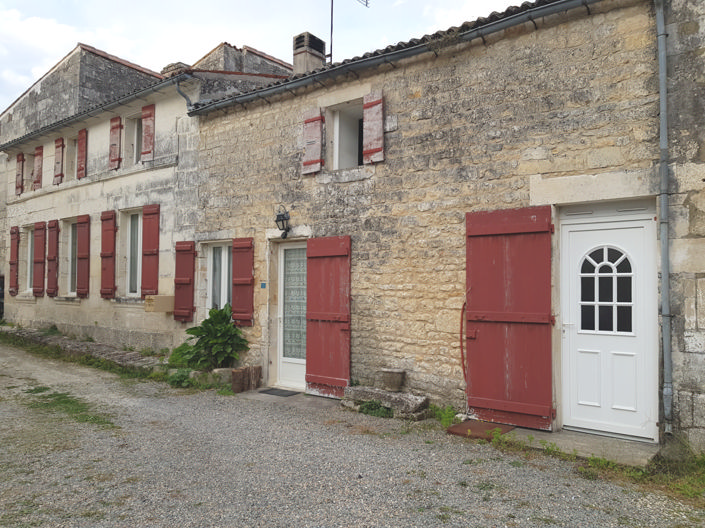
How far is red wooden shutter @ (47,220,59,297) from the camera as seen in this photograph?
11.8 meters

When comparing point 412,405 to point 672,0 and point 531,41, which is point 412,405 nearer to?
point 531,41

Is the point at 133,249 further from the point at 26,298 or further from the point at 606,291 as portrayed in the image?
the point at 606,291

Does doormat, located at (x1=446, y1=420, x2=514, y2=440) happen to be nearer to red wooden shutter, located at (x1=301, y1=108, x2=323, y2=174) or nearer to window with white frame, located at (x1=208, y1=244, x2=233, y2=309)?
red wooden shutter, located at (x1=301, y1=108, x2=323, y2=174)

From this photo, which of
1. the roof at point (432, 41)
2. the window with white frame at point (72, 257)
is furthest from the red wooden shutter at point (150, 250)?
the window with white frame at point (72, 257)

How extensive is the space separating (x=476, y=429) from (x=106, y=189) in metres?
8.40

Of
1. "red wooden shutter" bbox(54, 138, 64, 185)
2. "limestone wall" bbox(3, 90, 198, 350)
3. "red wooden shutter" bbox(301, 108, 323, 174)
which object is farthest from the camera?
"red wooden shutter" bbox(54, 138, 64, 185)

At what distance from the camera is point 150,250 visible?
934 cm

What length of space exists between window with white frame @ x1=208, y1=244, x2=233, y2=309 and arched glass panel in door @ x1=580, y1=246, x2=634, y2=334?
5219 millimetres

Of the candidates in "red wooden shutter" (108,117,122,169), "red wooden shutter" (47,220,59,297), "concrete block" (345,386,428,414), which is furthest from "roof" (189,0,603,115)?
"red wooden shutter" (47,220,59,297)

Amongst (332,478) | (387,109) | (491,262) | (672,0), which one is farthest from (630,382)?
(387,109)

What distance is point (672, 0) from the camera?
15.3ft

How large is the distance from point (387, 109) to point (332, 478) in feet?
13.9

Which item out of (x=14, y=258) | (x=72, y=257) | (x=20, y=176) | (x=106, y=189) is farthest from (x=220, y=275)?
(x=20, y=176)

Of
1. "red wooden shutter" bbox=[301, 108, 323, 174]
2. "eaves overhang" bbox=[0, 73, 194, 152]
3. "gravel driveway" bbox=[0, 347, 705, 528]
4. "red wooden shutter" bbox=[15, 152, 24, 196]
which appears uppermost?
"eaves overhang" bbox=[0, 73, 194, 152]
